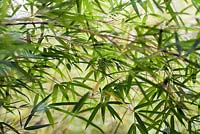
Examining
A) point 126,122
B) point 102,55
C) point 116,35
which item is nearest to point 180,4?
point 126,122

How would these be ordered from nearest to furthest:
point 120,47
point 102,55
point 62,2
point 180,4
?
point 120,47 < point 62,2 < point 102,55 < point 180,4

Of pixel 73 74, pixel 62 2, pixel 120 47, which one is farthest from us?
pixel 73 74

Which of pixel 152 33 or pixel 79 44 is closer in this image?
pixel 152 33

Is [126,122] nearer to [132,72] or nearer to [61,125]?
[61,125]

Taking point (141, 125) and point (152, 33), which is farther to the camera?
point (141, 125)

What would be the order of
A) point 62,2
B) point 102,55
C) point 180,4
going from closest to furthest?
1. point 62,2
2. point 102,55
3. point 180,4

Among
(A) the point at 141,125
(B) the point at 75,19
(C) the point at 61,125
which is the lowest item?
(C) the point at 61,125

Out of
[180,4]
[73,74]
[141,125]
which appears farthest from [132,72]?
[180,4]

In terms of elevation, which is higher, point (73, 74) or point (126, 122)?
point (73, 74)

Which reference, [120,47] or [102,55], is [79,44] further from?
[120,47]
